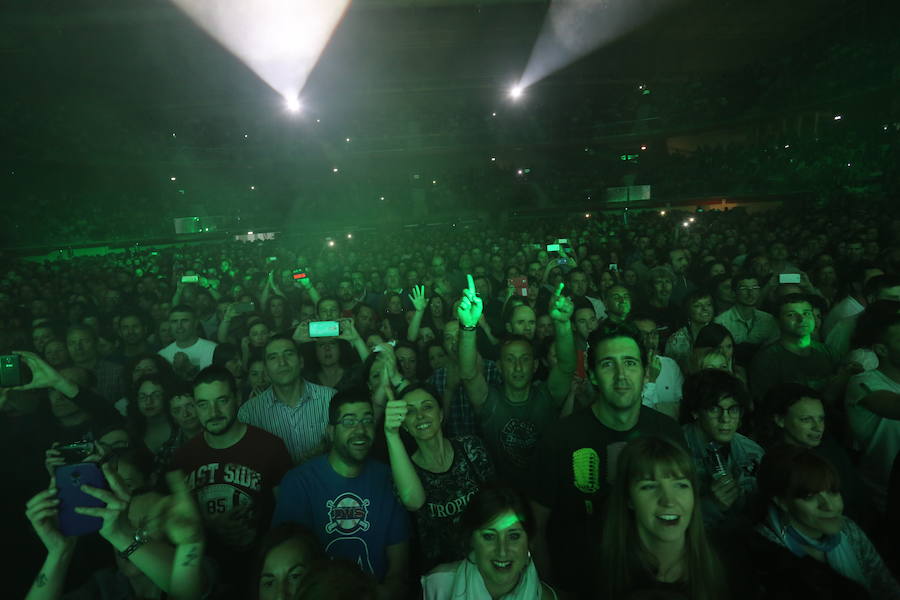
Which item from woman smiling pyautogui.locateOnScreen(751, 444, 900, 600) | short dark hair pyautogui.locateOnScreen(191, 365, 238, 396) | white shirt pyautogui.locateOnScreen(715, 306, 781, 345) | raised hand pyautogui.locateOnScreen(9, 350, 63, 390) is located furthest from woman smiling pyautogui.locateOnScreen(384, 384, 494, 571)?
white shirt pyautogui.locateOnScreen(715, 306, 781, 345)

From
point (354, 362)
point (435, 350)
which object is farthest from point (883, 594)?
point (354, 362)

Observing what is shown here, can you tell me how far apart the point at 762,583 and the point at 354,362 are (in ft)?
11.4

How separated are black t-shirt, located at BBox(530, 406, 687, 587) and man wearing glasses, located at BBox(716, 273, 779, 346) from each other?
122 inches

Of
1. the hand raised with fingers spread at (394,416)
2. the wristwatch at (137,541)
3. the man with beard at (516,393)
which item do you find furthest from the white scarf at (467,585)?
the wristwatch at (137,541)

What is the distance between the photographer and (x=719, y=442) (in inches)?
101

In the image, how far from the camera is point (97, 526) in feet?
5.84

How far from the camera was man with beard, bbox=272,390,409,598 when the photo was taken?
2.42 metres

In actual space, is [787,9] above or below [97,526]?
above

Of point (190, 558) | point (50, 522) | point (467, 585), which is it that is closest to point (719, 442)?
point (467, 585)

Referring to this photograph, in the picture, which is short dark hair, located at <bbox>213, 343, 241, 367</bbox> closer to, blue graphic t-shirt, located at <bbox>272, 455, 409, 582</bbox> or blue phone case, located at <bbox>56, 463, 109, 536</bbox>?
blue graphic t-shirt, located at <bbox>272, 455, 409, 582</bbox>

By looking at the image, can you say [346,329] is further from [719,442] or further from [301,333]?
[719,442]

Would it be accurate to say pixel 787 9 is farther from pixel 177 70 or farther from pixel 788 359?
pixel 177 70

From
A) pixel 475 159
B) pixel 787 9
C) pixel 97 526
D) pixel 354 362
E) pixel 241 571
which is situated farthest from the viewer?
pixel 475 159

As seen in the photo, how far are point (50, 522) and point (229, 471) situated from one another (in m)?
1.01
